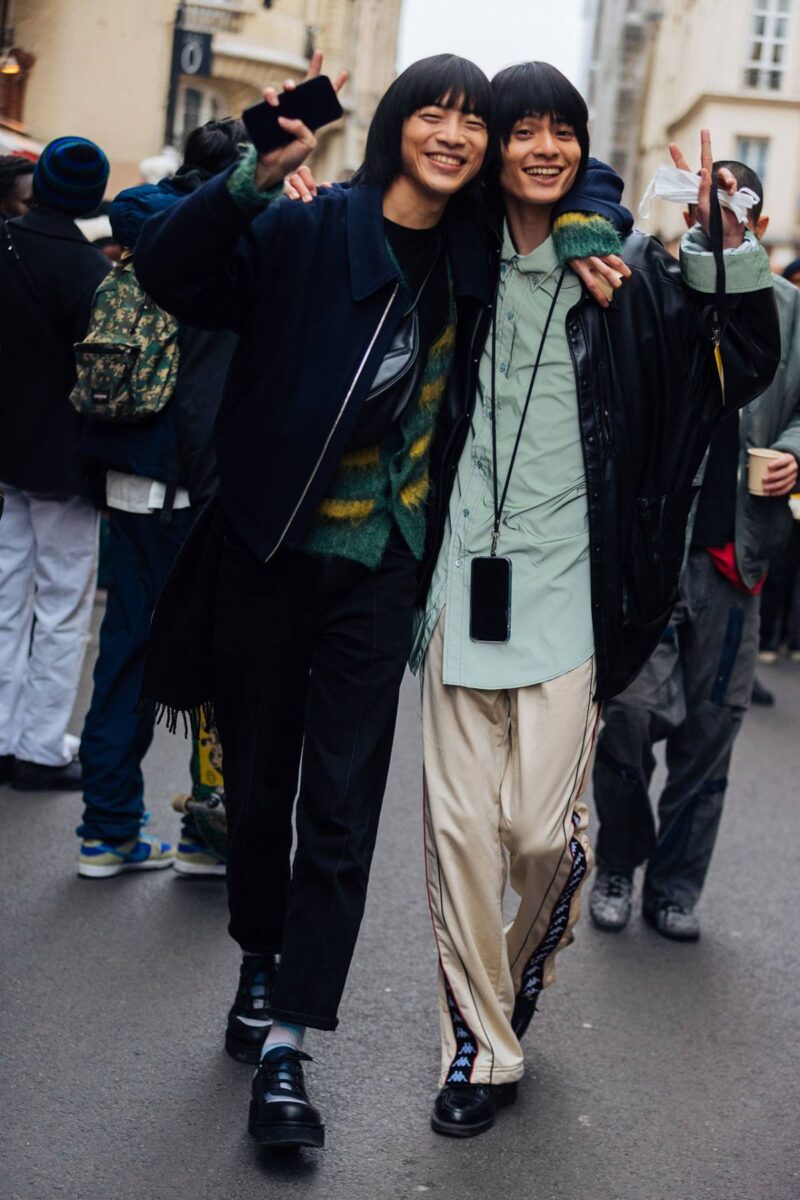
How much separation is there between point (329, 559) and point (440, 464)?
1.13 ft

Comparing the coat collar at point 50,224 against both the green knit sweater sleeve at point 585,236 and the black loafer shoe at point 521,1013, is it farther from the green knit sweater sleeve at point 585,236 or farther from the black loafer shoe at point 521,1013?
the black loafer shoe at point 521,1013

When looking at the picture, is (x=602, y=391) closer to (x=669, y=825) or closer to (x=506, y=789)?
(x=506, y=789)

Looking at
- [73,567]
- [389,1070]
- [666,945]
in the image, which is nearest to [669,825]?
[666,945]

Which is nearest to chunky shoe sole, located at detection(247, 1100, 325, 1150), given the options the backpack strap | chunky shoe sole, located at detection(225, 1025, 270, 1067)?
chunky shoe sole, located at detection(225, 1025, 270, 1067)

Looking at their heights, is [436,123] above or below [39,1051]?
above

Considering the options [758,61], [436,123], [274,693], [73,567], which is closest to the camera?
[436,123]

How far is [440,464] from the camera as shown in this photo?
137 inches

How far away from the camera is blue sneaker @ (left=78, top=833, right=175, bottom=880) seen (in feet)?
16.0

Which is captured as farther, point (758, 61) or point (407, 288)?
point (758, 61)

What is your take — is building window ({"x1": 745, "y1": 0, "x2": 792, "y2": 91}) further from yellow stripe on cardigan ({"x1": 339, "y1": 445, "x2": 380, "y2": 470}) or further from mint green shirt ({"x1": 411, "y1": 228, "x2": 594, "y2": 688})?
yellow stripe on cardigan ({"x1": 339, "y1": 445, "x2": 380, "y2": 470})

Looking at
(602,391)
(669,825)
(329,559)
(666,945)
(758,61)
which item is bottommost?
(666,945)

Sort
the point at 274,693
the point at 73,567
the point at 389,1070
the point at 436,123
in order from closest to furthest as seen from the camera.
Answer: the point at 436,123
the point at 274,693
the point at 389,1070
the point at 73,567

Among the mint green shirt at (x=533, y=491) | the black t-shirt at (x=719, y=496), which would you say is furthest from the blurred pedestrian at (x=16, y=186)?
the mint green shirt at (x=533, y=491)

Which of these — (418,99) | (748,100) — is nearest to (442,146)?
(418,99)
